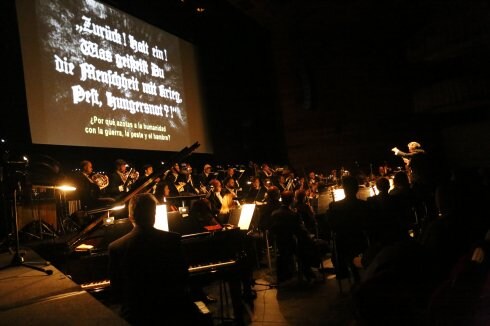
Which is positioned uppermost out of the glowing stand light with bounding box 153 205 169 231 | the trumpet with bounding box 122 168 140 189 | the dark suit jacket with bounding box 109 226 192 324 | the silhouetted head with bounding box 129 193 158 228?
the trumpet with bounding box 122 168 140 189

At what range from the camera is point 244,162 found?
13352 millimetres

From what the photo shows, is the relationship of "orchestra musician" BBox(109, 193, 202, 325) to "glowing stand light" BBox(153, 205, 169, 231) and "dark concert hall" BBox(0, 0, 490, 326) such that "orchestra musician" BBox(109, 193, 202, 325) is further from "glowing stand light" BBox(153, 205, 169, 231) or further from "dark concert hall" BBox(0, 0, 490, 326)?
"glowing stand light" BBox(153, 205, 169, 231)

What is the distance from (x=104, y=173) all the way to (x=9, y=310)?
6.61m

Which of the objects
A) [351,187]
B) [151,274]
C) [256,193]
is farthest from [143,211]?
[256,193]

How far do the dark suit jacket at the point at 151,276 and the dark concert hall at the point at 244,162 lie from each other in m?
0.01

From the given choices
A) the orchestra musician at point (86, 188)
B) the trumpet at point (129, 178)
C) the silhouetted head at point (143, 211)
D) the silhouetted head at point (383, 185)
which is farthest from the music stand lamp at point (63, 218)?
the silhouetted head at point (383, 185)

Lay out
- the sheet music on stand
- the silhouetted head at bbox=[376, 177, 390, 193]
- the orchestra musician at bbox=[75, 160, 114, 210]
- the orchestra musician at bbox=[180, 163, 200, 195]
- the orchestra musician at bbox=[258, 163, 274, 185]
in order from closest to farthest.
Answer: the sheet music on stand → the silhouetted head at bbox=[376, 177, 390, 193] → the orchestra musician at bbox=[75, 160, 114, 210] → the orchestra musician at bbox=[180, 163, 200, 195] → the orchestra musician at bbox=[258, 163, 274, 185]

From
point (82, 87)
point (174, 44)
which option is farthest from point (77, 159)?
point (174, 44)

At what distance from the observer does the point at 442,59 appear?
14.7m

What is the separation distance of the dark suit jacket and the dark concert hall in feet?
0.03

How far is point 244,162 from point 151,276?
11075 mm

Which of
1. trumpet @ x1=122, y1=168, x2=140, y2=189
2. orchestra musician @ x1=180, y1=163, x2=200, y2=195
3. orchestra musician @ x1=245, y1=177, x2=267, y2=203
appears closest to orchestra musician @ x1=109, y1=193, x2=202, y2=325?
trumpet @ x1=122, y1=168, x2=140, y2=189

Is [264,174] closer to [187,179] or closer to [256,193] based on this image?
[256,193]

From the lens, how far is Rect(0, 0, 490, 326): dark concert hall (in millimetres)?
2324
